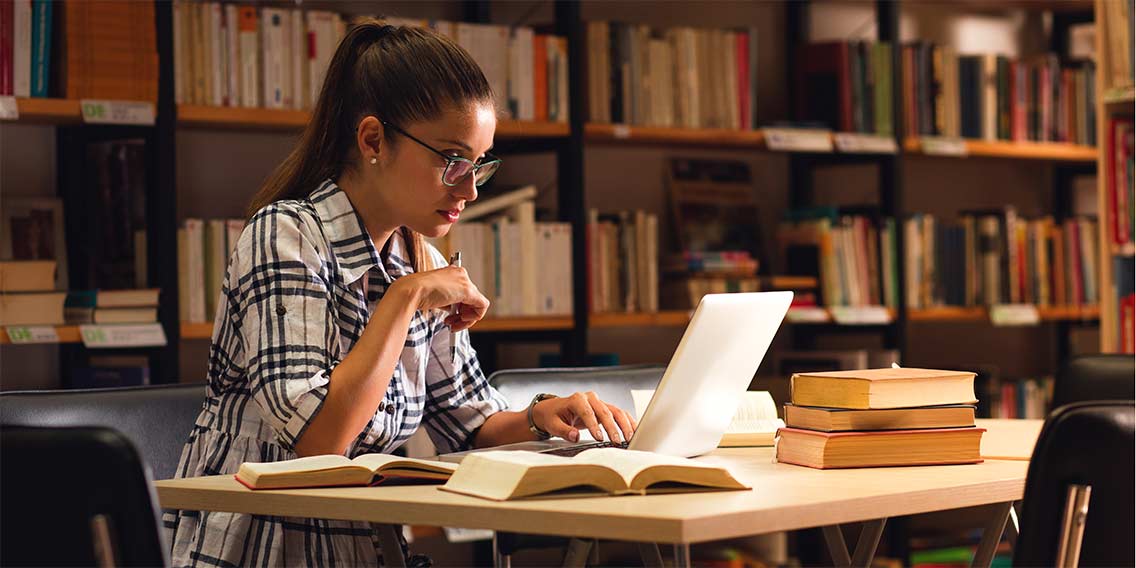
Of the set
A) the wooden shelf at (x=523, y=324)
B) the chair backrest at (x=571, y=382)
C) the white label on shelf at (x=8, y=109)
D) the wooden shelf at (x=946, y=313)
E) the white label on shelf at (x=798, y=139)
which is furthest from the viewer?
the wooden shelf at (x=946, y=313)

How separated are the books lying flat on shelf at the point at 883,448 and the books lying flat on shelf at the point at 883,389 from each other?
0.03 meters

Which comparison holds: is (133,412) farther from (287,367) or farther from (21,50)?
(21,50)

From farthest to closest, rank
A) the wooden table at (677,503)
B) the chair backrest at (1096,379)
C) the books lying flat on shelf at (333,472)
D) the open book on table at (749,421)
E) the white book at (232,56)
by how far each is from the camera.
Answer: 1. the white book at (232,56)
2. the chair backrest at (1096,379)
3. the open book on table at (749,421)
4. the books lying flat on shelf at (333,472)
5. the wooden table at (677,503)

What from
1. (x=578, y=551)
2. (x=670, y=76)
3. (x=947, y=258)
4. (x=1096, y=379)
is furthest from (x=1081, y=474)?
(x=947, y=258)

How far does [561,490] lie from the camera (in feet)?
4.28

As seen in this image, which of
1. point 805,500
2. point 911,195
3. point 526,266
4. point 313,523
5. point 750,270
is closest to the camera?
point 805,500

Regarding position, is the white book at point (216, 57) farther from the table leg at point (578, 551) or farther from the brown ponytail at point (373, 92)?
the table leg at point (578, 551)

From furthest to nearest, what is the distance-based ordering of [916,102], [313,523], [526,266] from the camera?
[916,102] → [526,266] → [313,523]

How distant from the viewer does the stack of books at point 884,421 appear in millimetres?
1561

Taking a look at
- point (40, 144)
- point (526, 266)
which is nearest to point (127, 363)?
point (40, 144)

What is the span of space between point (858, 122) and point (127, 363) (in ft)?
7.01

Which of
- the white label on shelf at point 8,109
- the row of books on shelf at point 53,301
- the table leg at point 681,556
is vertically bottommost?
the table leg at point 681,556

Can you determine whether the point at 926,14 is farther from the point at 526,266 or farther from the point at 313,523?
the point at 313,523

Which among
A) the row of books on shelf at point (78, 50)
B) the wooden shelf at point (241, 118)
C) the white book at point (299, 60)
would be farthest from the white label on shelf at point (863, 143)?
the row of books on shelf at point (78, 50)
